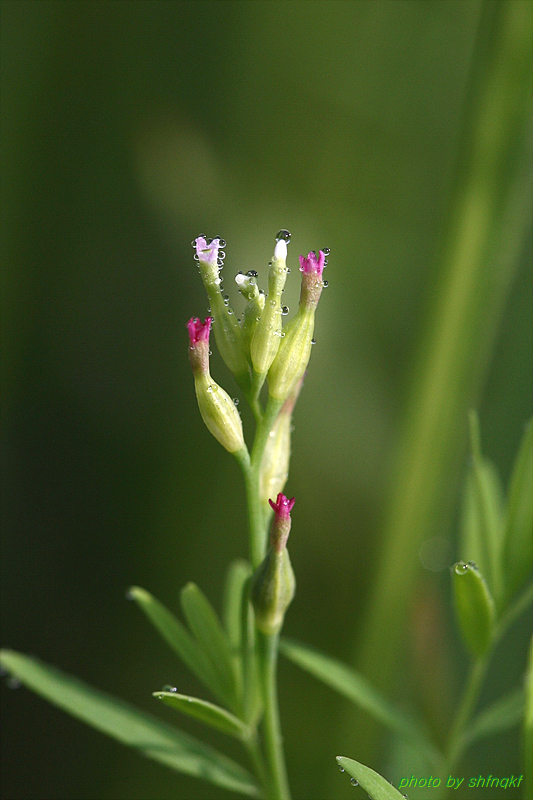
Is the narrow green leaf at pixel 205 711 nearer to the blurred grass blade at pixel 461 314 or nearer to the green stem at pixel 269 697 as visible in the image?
the green stem at pixel 269 697

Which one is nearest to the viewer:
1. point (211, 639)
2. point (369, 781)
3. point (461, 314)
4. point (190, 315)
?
point (369, 781)

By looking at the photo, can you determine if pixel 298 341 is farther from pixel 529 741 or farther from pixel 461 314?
pixel 461 314

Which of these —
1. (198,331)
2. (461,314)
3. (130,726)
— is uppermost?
(461,314)

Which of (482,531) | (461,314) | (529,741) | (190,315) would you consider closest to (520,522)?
(482,531)

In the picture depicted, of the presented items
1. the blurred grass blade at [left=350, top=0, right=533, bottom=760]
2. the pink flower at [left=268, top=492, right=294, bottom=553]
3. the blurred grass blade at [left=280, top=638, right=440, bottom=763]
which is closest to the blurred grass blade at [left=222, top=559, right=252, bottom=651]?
the blurred grass blade at [left=280, top=638, right=440, bottom=763]

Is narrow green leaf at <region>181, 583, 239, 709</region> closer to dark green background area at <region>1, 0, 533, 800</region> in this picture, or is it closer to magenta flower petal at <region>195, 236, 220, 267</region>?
magenta flower petal at <region>195, 236, 220, 267</region>

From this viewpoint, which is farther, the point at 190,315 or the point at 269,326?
the point at 190,315

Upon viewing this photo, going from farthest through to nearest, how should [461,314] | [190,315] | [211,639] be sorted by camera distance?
1. [190,315]
2. [461,314]
3. [211,639]

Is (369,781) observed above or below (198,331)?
below
